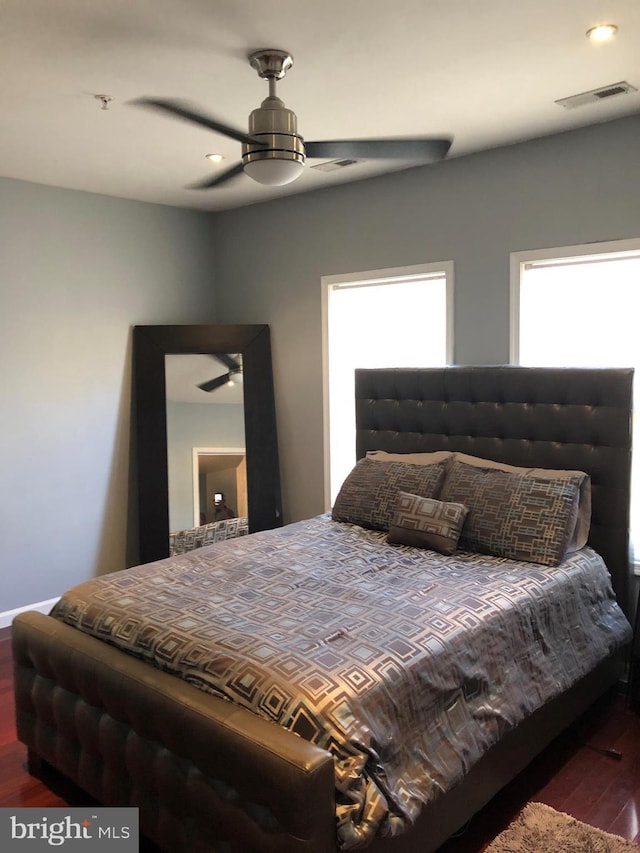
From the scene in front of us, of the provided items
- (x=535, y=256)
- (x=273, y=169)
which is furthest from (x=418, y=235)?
(x=273, y=169)

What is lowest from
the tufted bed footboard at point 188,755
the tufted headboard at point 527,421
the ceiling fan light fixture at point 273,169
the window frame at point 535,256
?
the tufted bed footboard at point 188,755

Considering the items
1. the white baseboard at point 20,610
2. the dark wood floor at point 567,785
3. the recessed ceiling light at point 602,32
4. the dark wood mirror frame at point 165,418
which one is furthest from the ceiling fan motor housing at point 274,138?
the white baseboard at point 20,610

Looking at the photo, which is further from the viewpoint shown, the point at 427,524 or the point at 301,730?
the point at 427,524

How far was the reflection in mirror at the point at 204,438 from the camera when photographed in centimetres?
460

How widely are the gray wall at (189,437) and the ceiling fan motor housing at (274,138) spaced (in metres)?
2.58

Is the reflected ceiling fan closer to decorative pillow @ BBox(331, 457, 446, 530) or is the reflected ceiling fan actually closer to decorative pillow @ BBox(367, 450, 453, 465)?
decorative pillow @ BBox(367, 450, 453, 465)

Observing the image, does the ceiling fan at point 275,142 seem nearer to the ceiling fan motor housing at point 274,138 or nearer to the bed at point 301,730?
the ceiling fan motor housing at point 274,138

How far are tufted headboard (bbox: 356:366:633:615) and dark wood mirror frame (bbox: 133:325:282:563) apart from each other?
2.96ft

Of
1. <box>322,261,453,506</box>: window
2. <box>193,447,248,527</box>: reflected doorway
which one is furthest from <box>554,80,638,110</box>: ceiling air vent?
<box>193,447,248,527</box>: reflected doorway

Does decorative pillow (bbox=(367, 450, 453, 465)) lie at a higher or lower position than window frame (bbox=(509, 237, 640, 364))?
lower

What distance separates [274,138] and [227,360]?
8.63 ft

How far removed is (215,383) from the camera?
4711mm

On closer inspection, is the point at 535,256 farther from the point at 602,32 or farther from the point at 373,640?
the point at 373,640

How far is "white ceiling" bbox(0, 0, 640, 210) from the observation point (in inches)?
82.4
